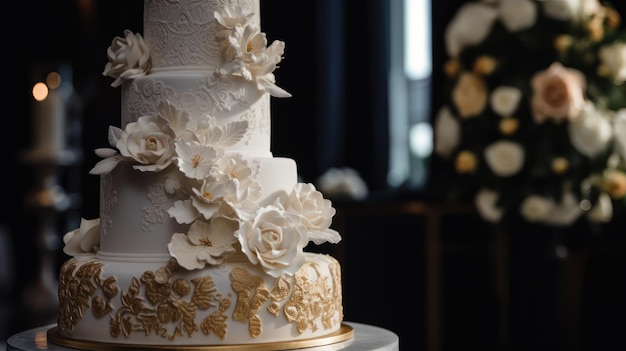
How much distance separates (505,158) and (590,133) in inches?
17.0

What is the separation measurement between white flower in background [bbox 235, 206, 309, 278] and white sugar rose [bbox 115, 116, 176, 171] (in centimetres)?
31

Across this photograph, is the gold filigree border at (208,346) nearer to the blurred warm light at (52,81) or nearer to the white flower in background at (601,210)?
the white flower in background at (601,210)

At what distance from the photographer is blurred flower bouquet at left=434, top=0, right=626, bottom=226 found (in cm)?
476

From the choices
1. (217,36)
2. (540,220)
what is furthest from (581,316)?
(217,36)

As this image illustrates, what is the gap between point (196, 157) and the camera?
2848 millimetres

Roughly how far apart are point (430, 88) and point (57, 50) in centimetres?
548

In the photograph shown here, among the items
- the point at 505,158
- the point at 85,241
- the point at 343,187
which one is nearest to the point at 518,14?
the point at 505,158

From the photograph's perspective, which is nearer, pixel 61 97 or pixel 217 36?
pixel 217 36

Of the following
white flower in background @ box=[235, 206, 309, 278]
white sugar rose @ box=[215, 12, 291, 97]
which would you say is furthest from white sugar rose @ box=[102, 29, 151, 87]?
white flower in background @ box=[235, 206, 309, 278]

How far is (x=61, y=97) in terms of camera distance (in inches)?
376

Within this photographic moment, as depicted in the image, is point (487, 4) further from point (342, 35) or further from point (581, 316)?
point (342, 35)

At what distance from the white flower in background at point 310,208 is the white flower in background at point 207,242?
7.3 inches

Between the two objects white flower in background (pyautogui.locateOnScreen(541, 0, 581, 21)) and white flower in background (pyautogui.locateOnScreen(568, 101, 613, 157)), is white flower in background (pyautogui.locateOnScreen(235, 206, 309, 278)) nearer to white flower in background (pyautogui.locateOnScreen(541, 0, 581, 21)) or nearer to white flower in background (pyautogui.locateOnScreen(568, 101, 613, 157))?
white flower in background (pyautogui.locateOnScreen(568, 101, 613, 157))

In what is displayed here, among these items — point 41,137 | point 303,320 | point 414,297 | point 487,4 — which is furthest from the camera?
point 41,137
